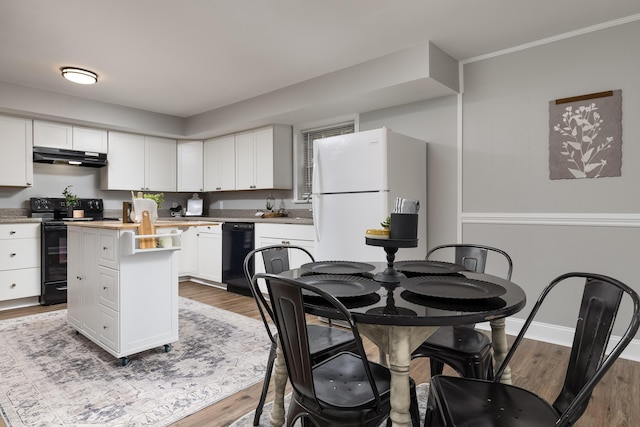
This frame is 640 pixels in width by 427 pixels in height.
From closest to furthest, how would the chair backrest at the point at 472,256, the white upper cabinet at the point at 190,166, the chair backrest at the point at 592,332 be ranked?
the chair backrest at the point at 592,332 → the chair backrest at the point at 472,256 → the white upper cabinet at the point at 190,166

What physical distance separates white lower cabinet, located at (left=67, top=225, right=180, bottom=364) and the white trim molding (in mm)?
2597

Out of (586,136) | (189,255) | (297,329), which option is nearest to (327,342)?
(297,329)

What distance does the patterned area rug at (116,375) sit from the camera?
1.99m

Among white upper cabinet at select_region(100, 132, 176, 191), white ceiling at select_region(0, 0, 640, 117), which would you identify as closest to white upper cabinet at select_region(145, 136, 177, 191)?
white upper cabinet at select_region(100, 132, 176, 191)

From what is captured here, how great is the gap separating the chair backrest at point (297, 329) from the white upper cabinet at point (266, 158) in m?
3.67

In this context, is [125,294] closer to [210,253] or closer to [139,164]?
[210,253]

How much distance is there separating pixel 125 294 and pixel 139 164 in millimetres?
3317

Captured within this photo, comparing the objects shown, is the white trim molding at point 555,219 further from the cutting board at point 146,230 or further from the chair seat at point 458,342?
the cutting board at point 146,230

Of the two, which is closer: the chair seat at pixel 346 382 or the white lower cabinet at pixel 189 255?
the chair seat at pixel 346 382

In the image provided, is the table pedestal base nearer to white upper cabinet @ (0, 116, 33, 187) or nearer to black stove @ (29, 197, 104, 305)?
black stove @ (29, 197, 104, 305)

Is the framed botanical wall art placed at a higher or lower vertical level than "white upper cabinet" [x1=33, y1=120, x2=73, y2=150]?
lower

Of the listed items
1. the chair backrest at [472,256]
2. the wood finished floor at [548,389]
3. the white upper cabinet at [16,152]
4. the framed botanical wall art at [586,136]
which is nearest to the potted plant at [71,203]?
the white upper cabinet at [16,152]

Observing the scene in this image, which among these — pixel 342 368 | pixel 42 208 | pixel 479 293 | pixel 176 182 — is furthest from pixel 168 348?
pixel 176 182

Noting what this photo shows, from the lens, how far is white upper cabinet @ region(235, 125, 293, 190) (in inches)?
193
